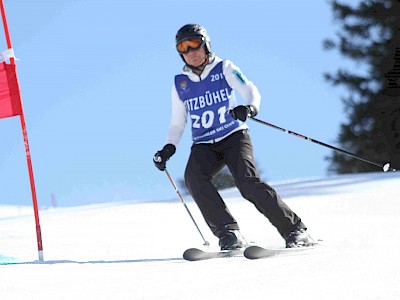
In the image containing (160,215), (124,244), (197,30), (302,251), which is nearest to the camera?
(302,251)

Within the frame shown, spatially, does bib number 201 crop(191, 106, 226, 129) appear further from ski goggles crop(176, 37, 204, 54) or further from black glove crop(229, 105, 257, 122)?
ski goggles crop(176, 37, 204, 54)

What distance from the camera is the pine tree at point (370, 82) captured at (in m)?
18.1

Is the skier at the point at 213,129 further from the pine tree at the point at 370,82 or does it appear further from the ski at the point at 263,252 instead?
the pine tree at the point at 370,82

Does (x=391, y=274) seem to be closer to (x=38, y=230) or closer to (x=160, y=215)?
(x=38, y=230)

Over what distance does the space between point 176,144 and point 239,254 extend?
32.6 inches

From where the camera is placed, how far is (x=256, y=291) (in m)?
2.92

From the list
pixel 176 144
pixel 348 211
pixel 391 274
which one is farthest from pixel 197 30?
pixel 348 211

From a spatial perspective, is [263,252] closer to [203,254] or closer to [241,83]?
[203,254]

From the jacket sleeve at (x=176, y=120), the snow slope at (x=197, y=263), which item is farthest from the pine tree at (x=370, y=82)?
the jacket sleeve at (x=176, y=120)

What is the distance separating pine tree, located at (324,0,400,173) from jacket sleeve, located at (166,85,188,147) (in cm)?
1349

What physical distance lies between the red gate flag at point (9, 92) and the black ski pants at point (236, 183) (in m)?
1.14

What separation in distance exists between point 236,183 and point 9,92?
5.12 feet

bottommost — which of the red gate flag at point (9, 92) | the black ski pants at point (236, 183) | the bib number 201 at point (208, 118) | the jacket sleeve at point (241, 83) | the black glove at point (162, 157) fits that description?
the black ski pants at point (236, 183)

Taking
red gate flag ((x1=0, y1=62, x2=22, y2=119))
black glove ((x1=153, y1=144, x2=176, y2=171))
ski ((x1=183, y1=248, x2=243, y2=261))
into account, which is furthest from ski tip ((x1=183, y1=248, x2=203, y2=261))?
red gate flag ((x1=0, y1=62, x2=22, y2=119))
